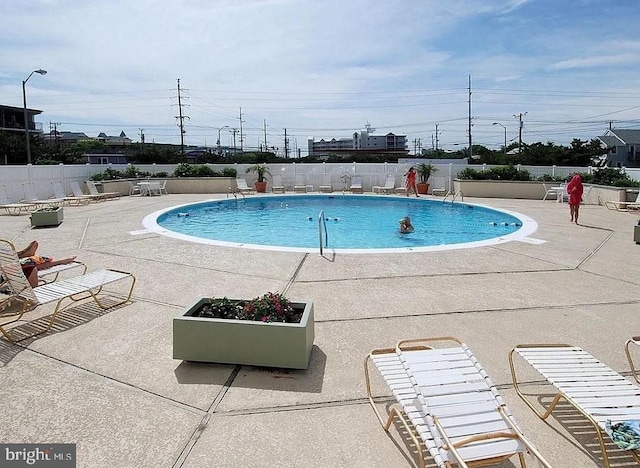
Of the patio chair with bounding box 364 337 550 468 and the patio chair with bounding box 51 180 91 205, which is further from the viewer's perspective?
the patio chair with bounding box 51 180 91 205

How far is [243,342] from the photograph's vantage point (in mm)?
3729

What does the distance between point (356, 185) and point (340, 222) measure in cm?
720

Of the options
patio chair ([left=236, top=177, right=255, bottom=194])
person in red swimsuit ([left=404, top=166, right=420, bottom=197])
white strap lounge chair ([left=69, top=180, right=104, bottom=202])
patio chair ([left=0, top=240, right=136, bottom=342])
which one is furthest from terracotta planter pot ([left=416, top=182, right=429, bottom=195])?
patio chair ([left=0, top=240, right=136, bottom=342])

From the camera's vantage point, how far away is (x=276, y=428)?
9.62 ft

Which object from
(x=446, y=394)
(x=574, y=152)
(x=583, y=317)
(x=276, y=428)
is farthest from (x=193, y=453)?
(x=574, y=152)

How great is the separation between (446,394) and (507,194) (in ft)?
59.0

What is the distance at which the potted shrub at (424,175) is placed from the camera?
20484 millimetres

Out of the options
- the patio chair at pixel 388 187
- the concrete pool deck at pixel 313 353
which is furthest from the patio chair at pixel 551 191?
the concrete pool deck at pixel 313 353

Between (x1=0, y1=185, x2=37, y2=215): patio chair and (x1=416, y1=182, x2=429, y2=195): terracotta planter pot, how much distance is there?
1522 cm

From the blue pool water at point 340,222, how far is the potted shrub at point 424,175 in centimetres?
201

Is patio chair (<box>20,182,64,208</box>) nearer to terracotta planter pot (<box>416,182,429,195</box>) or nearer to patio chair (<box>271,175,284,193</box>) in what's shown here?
patio chair (<box>271,175,284,193</box>)

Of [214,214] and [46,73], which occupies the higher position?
[46,73]

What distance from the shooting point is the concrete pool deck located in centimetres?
278

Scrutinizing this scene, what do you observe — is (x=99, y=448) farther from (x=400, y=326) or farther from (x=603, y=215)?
(x=603, y=215)
